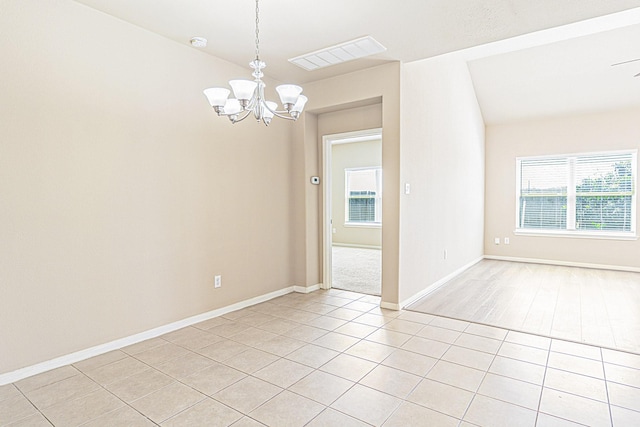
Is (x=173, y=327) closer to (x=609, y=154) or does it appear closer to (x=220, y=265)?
(x=220, y=265)

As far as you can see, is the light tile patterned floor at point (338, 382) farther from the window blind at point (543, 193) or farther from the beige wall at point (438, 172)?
the window blind at point (543, 193)

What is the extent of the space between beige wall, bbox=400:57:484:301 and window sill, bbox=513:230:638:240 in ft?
3.19

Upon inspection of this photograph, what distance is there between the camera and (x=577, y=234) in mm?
6285

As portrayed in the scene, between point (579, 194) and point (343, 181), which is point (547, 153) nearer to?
point (579, 194)

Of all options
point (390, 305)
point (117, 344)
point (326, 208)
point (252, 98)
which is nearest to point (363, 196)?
point (326, 208)

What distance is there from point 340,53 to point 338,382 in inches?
115

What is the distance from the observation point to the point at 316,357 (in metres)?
2.71

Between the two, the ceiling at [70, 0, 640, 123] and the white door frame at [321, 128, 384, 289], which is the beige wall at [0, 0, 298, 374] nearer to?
the ceiling at [70, 0, 640, 123]

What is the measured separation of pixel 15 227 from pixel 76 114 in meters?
0.91

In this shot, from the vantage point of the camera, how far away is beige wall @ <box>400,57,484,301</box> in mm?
4035

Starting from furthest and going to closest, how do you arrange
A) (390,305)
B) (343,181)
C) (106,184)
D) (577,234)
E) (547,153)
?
(343,181)
(547,153)
(577,234)
(390,305)
(106,184)

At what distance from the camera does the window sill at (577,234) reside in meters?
5.88

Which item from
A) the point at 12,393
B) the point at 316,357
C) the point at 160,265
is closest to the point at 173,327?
the point at 160,265

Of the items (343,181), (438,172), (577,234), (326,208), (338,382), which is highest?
(343,181)
